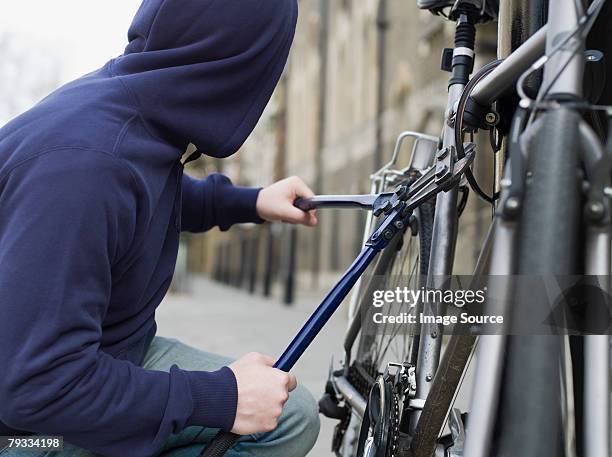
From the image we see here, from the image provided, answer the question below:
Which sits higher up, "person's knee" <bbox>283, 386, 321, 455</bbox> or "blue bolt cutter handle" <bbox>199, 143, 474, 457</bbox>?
"blue bolt cutter handle" <bbox>199, 143, 474, 457</bbox>

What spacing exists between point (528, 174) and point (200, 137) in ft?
2.16

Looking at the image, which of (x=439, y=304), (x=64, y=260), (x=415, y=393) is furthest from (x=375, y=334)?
(x=64, y=260)

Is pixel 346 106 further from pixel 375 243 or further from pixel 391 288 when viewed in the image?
pixel 375 243

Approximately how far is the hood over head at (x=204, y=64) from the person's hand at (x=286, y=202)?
0.55 meters

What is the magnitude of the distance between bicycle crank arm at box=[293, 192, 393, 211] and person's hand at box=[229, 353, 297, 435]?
0.48 meters

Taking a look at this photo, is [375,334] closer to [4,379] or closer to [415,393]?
[415,393]

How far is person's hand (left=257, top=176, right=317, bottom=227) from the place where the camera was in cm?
205

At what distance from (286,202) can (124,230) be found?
79cm

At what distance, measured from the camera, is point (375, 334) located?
203cm

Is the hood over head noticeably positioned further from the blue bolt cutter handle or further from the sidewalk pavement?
the sidewalk pavement

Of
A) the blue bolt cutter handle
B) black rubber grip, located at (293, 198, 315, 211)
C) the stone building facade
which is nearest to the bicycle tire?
the blue bolt cutter handle

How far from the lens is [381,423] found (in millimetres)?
1560

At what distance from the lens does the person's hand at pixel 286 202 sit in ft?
6.72

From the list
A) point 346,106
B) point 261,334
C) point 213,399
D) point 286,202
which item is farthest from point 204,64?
point 346,106
